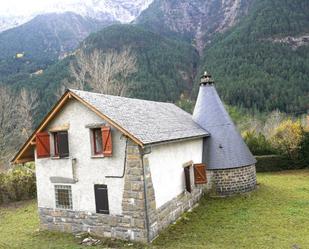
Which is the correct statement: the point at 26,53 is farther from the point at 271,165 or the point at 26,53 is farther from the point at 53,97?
the point at 271,165

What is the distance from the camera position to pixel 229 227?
13797 mm

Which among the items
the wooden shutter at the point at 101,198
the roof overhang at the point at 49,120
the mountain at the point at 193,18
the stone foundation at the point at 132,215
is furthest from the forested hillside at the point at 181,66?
the wooden shutter at the point at 101,198

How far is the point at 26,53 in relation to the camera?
284ft

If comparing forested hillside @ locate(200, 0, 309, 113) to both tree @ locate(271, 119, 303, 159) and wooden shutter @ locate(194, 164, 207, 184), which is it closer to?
tree @ locate(271, 119, 303, 159)

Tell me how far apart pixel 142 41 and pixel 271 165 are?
48.1 m

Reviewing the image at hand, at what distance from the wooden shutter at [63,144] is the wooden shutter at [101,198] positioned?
211 cm

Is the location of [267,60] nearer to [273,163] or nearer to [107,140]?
[273,163]

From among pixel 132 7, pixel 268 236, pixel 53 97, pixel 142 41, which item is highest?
pixel 132 7

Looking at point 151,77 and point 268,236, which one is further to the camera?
point 151,77

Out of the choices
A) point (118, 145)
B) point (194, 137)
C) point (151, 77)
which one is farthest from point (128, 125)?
point (151, 77)

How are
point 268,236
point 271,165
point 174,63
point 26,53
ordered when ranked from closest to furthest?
point 268,236
point 271,165
point 174,63
point 26,53

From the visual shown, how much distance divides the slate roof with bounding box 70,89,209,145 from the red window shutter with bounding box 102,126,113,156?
0.50 m

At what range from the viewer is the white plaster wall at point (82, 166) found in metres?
13.1

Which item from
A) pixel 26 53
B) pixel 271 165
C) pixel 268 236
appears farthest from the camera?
pixel 26 53
